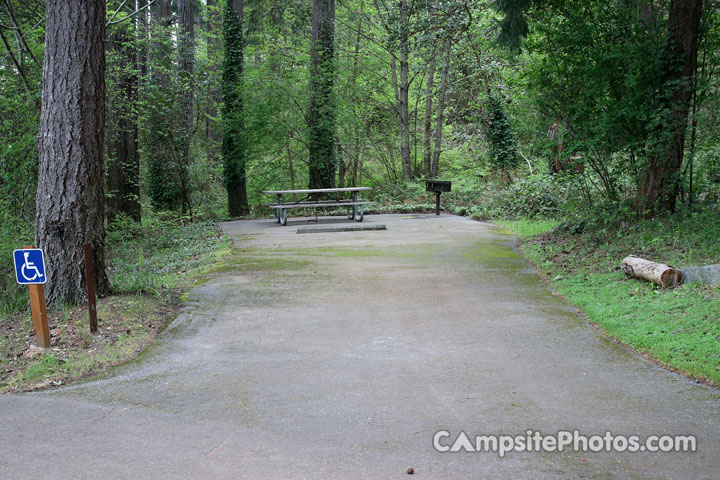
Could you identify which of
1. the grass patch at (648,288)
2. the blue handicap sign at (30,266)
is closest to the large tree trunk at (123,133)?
the blue handicap sign at (30,266)

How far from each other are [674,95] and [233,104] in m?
14.2

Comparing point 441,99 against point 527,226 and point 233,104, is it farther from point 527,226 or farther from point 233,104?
point 527,226

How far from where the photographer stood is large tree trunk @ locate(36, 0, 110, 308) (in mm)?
6434

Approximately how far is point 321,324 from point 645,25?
8.21m

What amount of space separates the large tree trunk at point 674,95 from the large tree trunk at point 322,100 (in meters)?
11.7

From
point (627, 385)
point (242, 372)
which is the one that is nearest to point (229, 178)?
point (242, 372)

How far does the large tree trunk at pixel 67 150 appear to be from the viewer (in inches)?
253

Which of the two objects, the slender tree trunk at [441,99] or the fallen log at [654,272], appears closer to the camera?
the fallen log at [654,272]

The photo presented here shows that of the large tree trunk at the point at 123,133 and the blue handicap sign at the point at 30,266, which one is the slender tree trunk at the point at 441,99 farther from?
the blue handicap sign at the point at 30,266

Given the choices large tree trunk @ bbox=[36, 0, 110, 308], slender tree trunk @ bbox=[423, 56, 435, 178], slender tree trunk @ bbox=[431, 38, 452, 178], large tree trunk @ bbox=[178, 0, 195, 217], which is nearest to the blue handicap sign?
large tree trunk @ bbox=[36, 0, 110, 308]

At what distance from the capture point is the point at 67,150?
647 centimetres

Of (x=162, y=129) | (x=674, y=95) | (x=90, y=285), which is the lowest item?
(x=90, y=285)

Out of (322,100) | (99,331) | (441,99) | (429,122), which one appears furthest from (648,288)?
(429,122)

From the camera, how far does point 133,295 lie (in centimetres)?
726
